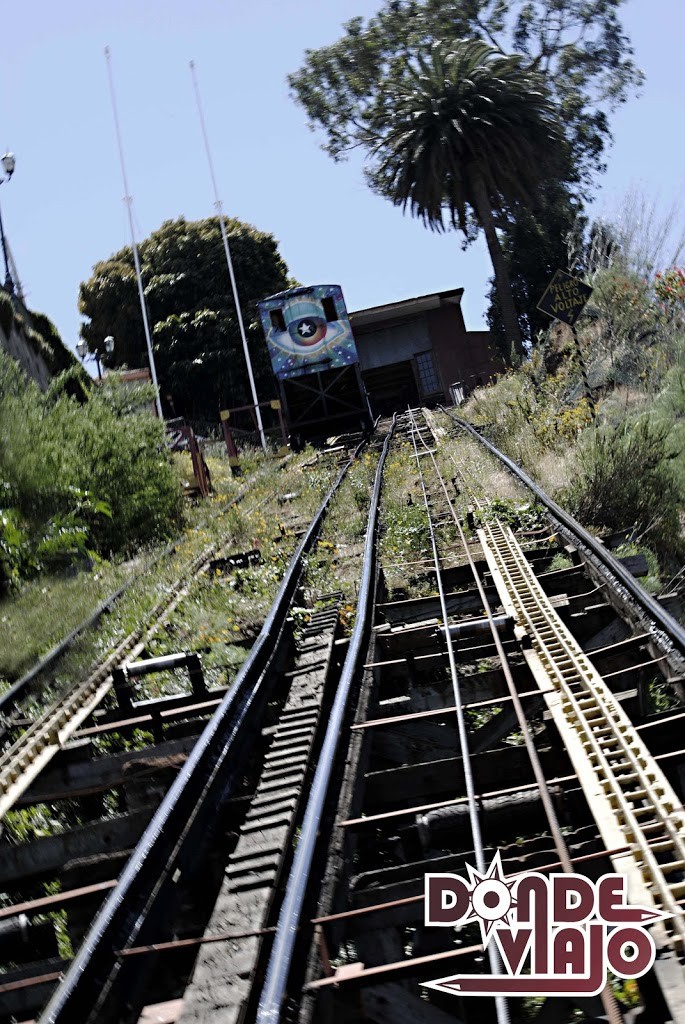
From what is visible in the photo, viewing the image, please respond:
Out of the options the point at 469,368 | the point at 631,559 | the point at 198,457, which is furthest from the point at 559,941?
the point at 469,368

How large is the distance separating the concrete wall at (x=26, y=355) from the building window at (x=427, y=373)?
1992 centimetres

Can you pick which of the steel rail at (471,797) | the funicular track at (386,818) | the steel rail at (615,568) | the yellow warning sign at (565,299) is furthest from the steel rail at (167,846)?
the yellow warning sign at (565,299)

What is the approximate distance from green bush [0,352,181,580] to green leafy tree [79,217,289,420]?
82.5 ft

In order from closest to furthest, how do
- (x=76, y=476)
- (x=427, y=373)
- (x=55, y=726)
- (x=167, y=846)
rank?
(x=167, y=846)
(x=55, y=726)
(x=76, y=476)
(x=427, y=373)

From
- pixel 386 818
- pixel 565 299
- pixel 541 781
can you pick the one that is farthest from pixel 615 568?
pixel 565 299

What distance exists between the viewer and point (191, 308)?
4588 centimetres

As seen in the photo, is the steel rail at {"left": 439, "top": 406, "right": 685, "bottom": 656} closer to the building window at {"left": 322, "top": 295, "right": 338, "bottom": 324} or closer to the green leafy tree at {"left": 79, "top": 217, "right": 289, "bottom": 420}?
the building window at {"left": 322, "top": 295, "right": 338, "bottom": 324}

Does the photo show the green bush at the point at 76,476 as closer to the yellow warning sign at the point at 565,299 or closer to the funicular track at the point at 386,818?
the funicular track at the point at 386,818

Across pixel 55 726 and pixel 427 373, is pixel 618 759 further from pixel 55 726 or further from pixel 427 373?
pixel 427 373

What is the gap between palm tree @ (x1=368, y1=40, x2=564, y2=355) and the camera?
35188 millimetres

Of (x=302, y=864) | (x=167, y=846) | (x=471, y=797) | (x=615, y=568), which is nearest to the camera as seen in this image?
(x=302, y=864)

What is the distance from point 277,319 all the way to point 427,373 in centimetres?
1712

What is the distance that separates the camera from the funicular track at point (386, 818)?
3.94 metres

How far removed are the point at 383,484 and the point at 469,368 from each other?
28.1 m
